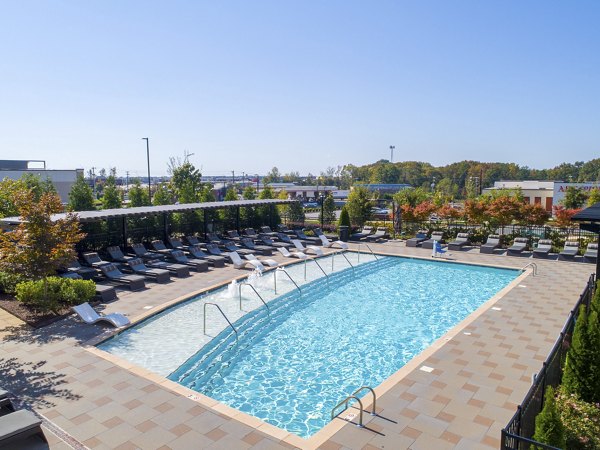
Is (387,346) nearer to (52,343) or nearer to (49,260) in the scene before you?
(52,343)

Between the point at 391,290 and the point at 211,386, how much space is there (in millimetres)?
8623

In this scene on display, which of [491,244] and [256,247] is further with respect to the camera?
[491,244]

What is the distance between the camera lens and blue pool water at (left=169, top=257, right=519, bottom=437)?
25.7ft

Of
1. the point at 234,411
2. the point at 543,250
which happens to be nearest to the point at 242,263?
the point at 234,411

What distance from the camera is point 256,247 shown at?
2116 cm

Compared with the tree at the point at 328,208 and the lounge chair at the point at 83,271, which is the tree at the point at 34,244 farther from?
the tree at the point at 328,208

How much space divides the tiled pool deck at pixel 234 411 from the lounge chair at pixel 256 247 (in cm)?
997

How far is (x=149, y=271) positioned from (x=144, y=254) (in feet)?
9.24

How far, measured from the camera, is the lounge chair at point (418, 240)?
23.2 meters

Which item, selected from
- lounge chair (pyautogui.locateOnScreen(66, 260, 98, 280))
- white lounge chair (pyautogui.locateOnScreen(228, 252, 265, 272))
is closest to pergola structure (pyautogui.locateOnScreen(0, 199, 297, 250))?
lounge chair (pyautogui.locateOnScreen(66, 260, 98, 280))

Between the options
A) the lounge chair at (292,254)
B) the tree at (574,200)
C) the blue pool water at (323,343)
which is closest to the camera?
the blue pool water at (323,343)

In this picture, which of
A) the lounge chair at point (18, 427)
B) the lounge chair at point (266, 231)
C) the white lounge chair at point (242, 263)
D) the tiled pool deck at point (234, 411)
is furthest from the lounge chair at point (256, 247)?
the lounge chair at point (18, 427)

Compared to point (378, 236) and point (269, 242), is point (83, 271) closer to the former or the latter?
point (269, 242)

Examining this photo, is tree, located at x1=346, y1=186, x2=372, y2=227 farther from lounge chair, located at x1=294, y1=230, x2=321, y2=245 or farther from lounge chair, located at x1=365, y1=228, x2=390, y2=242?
lounge chair, located at x1=294, y1=230, x2=321, y2=245
